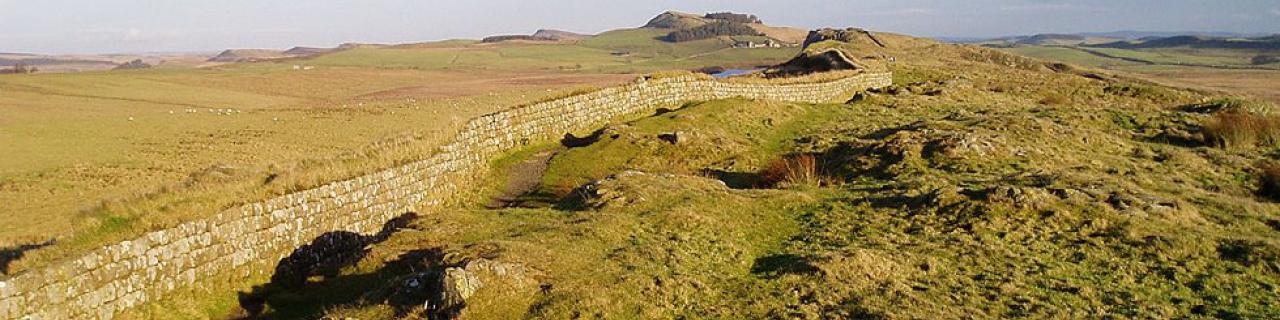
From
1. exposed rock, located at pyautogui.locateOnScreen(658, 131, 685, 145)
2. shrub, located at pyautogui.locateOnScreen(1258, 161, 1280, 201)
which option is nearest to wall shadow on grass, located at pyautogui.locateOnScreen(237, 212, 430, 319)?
exposed rock, located at pyautogui.locateOnScreen(658, 131, 685, 145)

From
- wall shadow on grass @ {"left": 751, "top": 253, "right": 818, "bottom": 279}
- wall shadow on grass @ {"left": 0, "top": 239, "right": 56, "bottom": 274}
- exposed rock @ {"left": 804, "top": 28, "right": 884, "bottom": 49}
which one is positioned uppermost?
exposed rock @ {"left": 804, "top": 28, "right": 884, "bottom": 49}

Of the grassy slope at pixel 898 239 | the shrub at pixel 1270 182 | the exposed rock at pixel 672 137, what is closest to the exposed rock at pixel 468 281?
the grassy slope at pixel 898 239

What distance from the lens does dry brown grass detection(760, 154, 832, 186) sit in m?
17.8

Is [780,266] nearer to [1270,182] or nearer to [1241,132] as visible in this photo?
[1270,182]

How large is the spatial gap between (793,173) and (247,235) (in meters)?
11.2

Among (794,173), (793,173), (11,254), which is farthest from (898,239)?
(11,254)

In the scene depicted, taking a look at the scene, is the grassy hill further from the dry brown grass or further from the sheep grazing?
the sheep grazing

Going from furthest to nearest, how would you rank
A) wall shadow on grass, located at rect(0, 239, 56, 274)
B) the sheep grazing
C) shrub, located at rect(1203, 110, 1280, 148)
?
shrub, located at rect(1203, 110, 1280, 148) < the sheep grazing < wall shadow on grass, located at rect(0, 239, 56, 274)

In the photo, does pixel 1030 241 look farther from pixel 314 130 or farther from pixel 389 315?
pixel 314 130

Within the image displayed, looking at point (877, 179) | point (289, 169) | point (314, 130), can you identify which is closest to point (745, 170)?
point (877, 179)

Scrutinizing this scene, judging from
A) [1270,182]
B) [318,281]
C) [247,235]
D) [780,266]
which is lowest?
[318,281]

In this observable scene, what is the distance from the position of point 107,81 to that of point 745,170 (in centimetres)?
6509

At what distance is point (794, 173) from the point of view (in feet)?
59.8

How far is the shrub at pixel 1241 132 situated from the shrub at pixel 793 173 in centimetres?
1199
